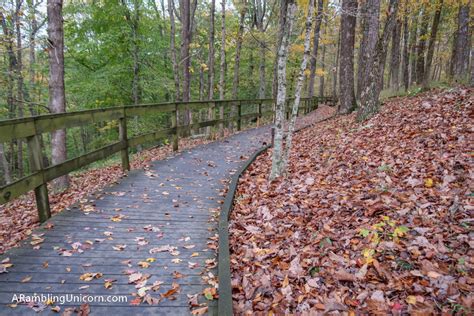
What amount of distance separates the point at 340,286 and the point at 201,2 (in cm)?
2395

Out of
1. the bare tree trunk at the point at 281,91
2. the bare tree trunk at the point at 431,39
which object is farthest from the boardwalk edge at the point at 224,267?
the bare tree trunk at the point at 431,39

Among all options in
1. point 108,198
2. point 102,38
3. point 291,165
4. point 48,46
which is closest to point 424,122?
point 291,165

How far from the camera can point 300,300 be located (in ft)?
9.23

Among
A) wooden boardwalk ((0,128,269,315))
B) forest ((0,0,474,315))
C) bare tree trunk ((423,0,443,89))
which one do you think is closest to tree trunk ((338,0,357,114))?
bare tree trunk ((423,0,443,89))

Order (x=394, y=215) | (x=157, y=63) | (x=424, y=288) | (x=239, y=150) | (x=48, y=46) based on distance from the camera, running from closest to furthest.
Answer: (x=424, y=288) → (x=394, y=215) → (x=48, y=46) → (x=239, y=150) → (x=157, y=63)

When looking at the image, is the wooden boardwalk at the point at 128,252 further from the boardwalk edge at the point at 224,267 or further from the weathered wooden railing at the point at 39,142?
the weathered wooden railing at the point at 39,142

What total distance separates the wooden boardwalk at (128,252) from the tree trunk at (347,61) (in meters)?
8.61

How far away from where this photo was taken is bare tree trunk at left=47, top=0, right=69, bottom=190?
22.0 feet

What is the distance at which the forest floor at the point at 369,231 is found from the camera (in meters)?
2.63

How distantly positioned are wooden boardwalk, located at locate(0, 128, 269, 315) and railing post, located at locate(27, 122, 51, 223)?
0.69 feet

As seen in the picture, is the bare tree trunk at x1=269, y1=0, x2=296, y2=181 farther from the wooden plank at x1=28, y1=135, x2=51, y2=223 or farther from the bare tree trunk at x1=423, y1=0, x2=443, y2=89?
the bare tree trunk at x1=423, y1=0, x2=443, y2=89

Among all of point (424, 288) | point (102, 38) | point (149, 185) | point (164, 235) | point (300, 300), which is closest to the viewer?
point (424, 288)

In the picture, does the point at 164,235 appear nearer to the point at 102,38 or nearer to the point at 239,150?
the point at 239,150

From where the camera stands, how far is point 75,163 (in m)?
5.18
